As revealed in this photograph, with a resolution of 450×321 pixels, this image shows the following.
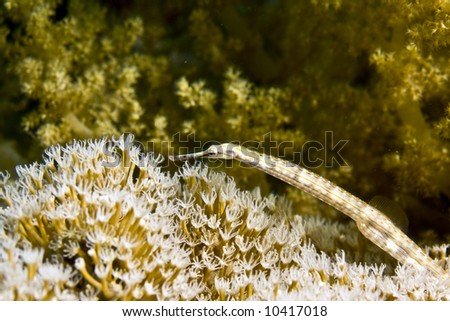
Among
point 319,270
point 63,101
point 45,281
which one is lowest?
point 45,281

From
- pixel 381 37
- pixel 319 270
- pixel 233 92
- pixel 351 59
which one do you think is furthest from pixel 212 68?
pixel 319 270

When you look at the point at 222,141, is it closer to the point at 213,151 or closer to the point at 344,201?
the point at 213,151

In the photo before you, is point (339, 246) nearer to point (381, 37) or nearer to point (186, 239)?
point (186, 239)

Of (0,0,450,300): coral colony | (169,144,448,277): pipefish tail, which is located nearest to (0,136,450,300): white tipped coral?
(0,0,450,300): coral colony

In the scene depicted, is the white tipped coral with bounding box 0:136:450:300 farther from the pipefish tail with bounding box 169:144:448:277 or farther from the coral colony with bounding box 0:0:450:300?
the pipefish tail with bounding box 169:144:448:277

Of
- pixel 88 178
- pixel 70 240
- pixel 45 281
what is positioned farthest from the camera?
pixel 88 178

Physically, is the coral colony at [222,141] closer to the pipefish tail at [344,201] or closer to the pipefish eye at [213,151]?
the pipefish tail at [344,201]

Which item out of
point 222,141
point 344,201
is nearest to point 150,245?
point 344,201
